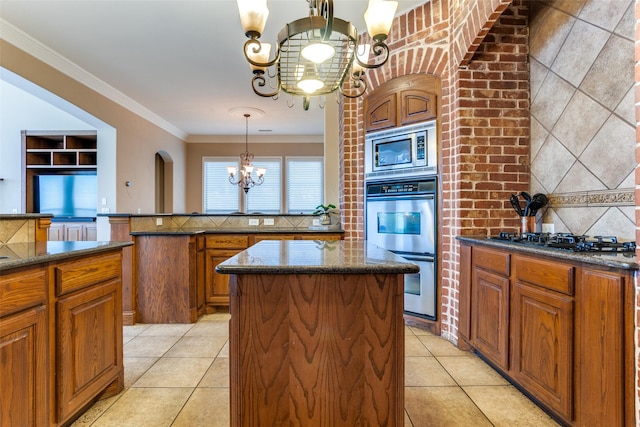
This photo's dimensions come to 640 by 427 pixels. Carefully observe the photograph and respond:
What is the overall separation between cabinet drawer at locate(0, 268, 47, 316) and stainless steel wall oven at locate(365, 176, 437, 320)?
7.96ft

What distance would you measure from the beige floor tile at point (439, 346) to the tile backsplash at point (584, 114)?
114 centimetres

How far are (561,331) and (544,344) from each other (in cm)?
15

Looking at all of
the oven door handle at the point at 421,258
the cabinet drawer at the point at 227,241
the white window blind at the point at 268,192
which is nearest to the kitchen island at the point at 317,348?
the oven door handle at the point at 421,258

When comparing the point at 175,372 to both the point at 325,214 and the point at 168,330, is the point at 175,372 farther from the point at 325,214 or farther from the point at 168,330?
the point at 325,214

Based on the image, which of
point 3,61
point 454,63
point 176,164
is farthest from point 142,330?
point 176,164

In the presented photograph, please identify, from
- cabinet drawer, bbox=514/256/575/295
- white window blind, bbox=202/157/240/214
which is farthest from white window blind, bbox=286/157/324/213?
cabinet drawer, bbox=514/256/575/295

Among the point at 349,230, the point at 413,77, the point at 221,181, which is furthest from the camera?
the point at 221,181

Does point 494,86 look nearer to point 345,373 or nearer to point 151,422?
point 345,373

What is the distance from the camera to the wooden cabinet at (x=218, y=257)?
3.38m

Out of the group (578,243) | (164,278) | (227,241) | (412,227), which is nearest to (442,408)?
(578,243)

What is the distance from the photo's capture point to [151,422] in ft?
5.43

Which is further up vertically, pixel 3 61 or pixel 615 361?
pixel 3 61

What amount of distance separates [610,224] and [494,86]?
128 centimetres

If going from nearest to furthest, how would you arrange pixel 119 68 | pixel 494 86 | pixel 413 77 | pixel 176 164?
pixel 494 86 → pixel 413 77 → pixel 119 68 → pixel 176 164
